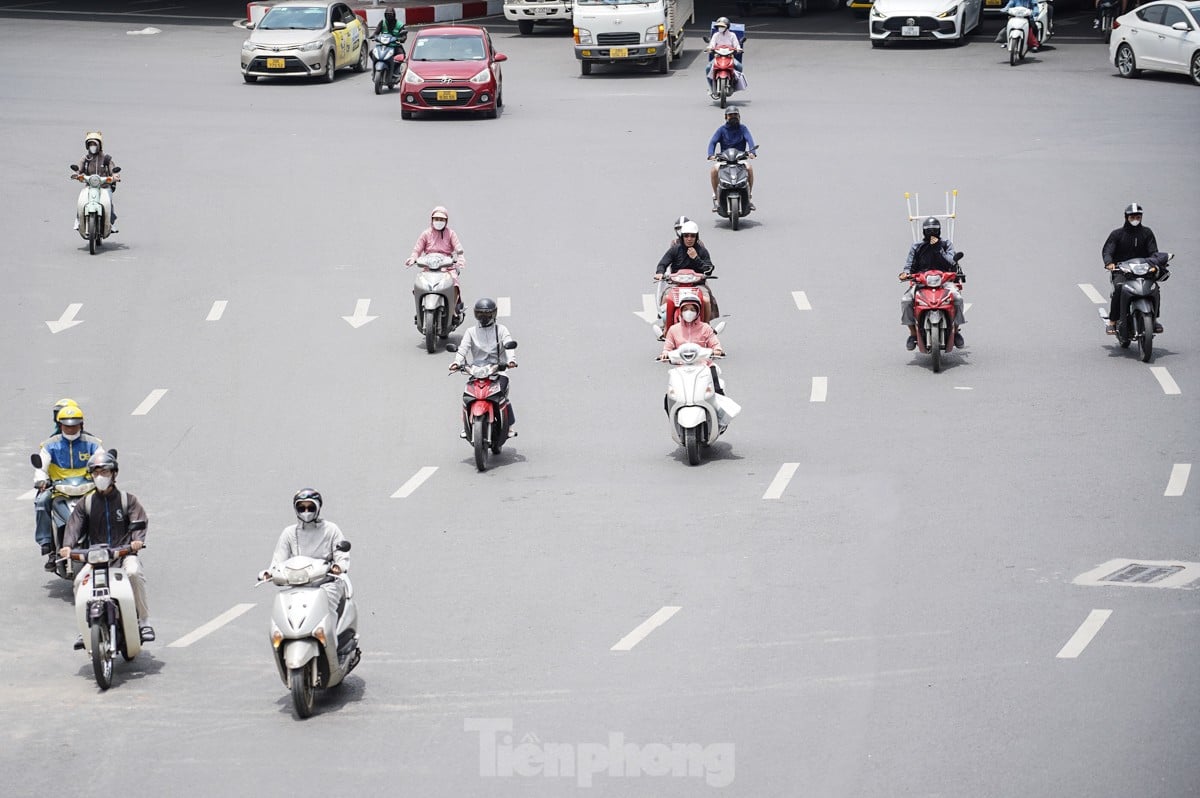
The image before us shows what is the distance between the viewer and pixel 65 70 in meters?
41.5

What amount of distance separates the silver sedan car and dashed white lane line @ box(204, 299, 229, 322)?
17327mm

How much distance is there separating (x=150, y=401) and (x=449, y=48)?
1817 cm

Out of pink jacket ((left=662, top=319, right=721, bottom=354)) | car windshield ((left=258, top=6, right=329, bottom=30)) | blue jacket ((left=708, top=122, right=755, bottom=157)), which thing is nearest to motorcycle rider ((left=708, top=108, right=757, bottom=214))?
blue jacket ((left=708, top=122, right=755, bottom=157))

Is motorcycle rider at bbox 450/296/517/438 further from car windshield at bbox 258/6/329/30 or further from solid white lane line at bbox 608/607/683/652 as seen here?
car windshield at bbox 258/6/329/30

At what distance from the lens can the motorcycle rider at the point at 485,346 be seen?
17.7m

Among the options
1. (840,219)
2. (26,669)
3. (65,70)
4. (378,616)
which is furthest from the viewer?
(65,70)

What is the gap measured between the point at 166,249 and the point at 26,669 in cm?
1398

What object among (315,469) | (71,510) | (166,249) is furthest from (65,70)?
(71,510)

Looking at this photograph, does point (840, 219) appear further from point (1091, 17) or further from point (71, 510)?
point (1091, 17)

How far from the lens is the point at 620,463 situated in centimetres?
1759

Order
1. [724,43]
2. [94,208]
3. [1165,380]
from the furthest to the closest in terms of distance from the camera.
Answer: [724,43] → [94,208] → [1165,380]

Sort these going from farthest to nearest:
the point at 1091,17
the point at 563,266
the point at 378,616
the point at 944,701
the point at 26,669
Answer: the point at 1091,17
the point at 563,266
the point at 378,616
the point at 26,669
the point at 944,701

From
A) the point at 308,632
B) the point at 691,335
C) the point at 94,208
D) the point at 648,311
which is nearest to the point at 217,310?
the point at 94,208

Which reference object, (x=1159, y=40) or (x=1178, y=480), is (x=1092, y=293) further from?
(x=1159, y=40)
